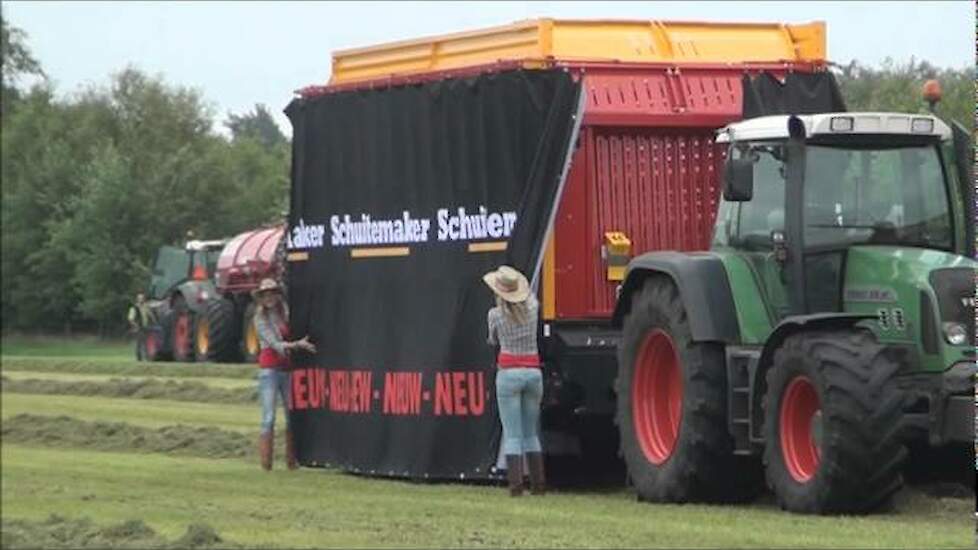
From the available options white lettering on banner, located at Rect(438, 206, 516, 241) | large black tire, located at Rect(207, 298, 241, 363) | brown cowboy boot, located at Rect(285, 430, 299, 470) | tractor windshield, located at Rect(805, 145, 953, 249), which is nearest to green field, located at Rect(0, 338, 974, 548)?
brown cowboy boot, located at Rect(285, 430, 299, 470)

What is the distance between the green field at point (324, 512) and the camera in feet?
35.4

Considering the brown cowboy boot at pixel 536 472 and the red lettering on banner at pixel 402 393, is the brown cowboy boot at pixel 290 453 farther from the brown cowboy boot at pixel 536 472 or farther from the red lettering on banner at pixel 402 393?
the brown cowboy boot at pixel 536 472

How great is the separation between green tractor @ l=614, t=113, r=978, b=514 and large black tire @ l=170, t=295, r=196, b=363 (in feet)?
93.0

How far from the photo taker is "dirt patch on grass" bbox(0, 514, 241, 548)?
1065 centimetres

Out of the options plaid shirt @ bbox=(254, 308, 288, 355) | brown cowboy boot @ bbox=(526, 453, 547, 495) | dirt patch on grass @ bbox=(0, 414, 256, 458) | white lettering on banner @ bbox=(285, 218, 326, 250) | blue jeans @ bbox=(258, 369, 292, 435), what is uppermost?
white lettering on banner @ bbox=(285, 218, 326, 250)

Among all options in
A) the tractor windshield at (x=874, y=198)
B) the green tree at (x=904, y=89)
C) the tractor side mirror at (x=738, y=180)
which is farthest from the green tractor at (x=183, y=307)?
the tractor windshield at (x=874, y=198)

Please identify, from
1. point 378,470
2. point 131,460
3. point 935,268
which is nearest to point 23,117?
point 935,268

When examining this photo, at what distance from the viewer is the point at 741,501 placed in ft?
45.1

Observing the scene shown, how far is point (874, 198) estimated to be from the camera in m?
13.1

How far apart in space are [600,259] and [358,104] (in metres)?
2.94

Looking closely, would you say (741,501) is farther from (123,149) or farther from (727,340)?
(123,149)

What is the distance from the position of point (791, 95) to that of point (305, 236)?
Answer: 477cm

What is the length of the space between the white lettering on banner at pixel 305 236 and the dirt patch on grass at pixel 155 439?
2.22 m

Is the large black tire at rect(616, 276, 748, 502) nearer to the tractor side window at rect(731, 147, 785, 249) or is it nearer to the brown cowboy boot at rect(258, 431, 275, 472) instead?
the tractor side window at rect(731, 147, 785, 249)
